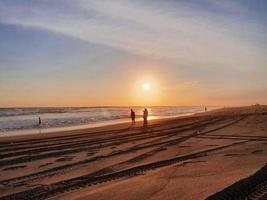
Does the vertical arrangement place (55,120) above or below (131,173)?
above

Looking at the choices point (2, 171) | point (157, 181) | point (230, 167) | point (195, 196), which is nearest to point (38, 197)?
point (157, 181)

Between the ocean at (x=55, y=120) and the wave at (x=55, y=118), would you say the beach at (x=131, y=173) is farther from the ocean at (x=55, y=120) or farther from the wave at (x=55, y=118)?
the wave at (x=55, y=118)

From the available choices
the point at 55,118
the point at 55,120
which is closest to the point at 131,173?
the point at 55,120

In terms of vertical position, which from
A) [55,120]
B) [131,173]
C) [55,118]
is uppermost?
[55,118]

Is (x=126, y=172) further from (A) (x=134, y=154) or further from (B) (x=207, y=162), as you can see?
(A) (x=134, y=154)

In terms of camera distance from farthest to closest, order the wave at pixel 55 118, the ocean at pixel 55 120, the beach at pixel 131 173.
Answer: the wave at pixel 55 118
the ocean at pixel 55 120
the beach at pixel 131 173

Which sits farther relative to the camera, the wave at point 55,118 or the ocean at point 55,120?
the wave at point 55,118

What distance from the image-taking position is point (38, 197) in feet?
26.2

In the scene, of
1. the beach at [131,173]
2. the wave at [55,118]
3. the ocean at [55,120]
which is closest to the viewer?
the beach at [131,173]

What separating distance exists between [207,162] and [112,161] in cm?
315

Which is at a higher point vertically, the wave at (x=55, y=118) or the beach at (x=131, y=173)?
the wave at (x=55, y=118)

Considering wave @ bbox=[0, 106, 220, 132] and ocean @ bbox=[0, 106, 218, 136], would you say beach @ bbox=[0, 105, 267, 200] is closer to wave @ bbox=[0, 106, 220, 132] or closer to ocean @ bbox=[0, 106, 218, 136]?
ocean @ bbox=[0, 106, 218, 136]

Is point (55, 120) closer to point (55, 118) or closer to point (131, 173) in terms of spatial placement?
point (55, 118)

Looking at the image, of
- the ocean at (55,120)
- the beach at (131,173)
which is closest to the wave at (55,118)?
the ocean at (55,120)
